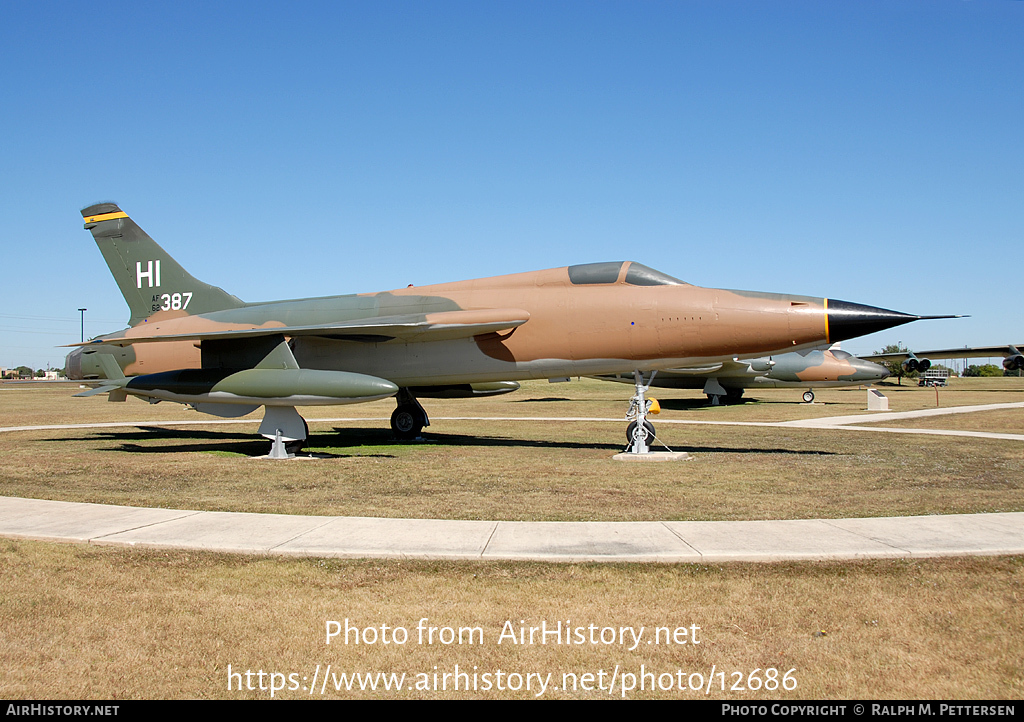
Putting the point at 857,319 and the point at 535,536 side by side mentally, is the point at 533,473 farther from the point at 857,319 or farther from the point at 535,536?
the point at 857,319

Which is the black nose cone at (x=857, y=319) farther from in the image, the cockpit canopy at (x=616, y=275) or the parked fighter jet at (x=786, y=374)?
the parked fighter jet at (x=786, y=374)

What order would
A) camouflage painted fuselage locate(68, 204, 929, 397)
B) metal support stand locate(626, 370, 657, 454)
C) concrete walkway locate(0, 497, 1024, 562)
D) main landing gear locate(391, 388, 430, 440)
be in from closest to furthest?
concrete walkway locate(0, 497, 1024, 562), camouflage painted fuselage locate(68, 204, 929, 397), metal support stand locate(626, 370, 657, 454), main landing gear locate(391, 388, 430, 440)

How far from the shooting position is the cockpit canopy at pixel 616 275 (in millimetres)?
14055

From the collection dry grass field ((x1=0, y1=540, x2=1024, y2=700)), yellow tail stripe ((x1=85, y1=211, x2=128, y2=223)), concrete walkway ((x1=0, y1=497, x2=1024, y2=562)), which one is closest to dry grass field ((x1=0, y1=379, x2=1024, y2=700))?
dry grass field ((x1=0, y1=540, x2=1024, y2=700))

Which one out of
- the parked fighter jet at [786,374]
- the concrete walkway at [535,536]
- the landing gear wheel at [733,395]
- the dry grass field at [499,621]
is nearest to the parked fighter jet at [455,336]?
the concrete walkway at [535,536]

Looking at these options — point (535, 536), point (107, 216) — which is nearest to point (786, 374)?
point (107, 216)

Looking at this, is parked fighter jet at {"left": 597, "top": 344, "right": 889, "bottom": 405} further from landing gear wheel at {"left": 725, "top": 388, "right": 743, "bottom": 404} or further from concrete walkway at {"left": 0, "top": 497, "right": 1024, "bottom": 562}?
concrete walkway at {"left": 0, "top": 497, "right": 1024, "bottom": 562}

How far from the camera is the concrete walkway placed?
630 centimetres

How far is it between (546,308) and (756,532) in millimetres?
8005

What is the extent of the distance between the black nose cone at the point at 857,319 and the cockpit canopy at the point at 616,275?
2.76 metres

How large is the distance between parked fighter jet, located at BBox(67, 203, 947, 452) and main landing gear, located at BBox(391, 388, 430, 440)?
318 centimetres

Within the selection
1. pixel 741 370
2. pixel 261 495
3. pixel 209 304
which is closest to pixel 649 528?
pixel 261 495

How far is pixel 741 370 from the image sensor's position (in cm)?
3191

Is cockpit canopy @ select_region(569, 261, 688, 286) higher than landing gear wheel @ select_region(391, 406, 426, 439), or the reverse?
cockpit canopy @ select_region(569, 261, 688, 286)
